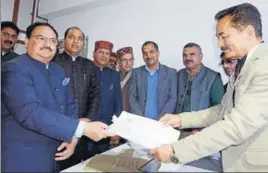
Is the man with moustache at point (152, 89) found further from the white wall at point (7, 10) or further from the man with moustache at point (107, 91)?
the white wall at point (7, 10)

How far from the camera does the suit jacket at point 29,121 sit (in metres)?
1.16

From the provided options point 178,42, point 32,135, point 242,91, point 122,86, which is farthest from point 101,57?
point 242,91

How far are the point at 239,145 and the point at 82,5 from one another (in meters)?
3.55

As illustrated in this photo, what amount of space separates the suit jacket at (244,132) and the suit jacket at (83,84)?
4.75ft

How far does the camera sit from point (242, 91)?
112cm

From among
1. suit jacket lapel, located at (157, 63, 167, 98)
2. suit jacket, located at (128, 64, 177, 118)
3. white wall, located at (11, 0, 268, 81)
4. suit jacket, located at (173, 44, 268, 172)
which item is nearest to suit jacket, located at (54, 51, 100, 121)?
suit jacket, located at (128, 64, 177, 118)

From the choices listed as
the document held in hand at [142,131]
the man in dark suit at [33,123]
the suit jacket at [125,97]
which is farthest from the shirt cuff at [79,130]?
the suit jacket at [125,97]

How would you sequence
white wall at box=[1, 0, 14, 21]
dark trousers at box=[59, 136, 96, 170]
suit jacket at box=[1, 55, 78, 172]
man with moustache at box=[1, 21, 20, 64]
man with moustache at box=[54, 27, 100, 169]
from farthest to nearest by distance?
white wall at box=[1, 0, 14, 21] < man with moustache at box=[1, 21, 20, 64] < man with moustache at box=[54, 27, 100, 169] < dark trousers at box=[59, 136, 96, 170] < suit jacket at box=[1, 55, 78, 172]

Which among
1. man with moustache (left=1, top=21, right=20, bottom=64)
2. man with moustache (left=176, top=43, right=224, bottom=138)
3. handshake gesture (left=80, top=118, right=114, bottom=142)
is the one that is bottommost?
handshake gesture (left=80, top=118, right=114, bottom=142)

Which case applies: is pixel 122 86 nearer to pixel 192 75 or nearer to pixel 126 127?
pixel 192 75

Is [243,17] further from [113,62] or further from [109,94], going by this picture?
[113,62]

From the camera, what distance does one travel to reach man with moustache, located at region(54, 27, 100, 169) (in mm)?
2369

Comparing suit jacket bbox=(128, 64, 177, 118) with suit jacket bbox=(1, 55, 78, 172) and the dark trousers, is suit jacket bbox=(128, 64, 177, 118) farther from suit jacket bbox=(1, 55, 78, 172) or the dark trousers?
suit jacket bbox=(1, 55, 78, 172)

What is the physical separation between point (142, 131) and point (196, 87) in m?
1.54
